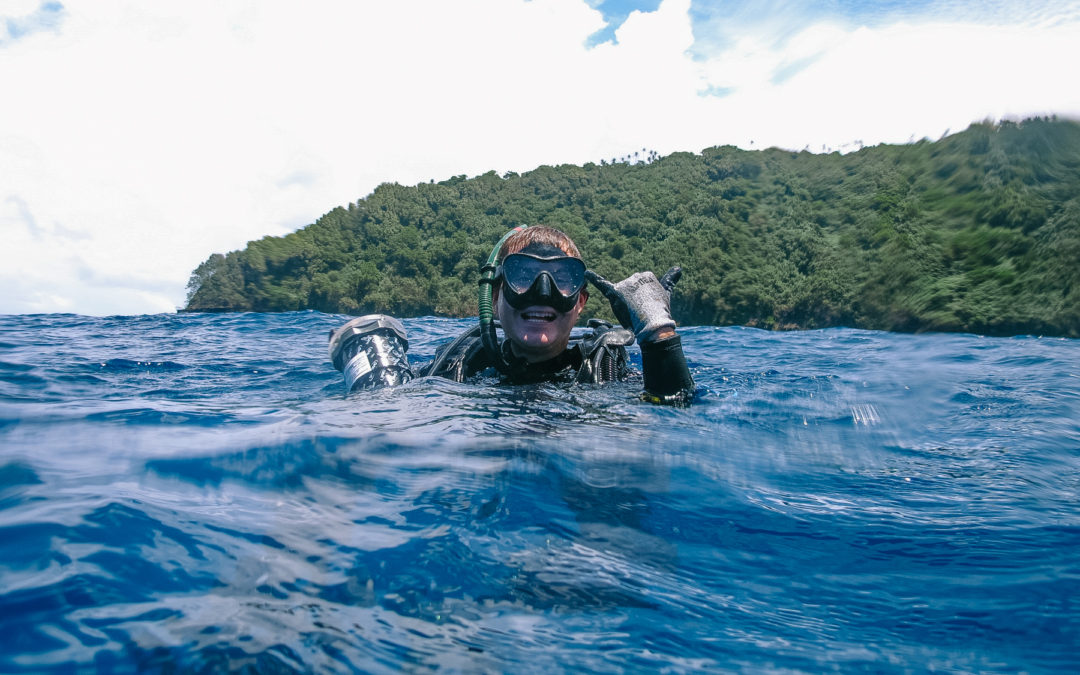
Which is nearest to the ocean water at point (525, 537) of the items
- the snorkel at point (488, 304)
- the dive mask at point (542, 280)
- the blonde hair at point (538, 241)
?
the snorkel at point (488, 304)

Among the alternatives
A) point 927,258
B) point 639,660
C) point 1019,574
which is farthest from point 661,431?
point 927,258

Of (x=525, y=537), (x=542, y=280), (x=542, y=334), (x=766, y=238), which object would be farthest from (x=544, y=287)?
(x=766, y=238)

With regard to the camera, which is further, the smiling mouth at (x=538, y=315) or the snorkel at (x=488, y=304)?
the snorkel at (x=488, y=304)

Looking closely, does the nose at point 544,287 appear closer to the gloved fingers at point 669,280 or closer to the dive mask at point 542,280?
the dive mask at point 542,280

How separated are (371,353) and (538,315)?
1.13m

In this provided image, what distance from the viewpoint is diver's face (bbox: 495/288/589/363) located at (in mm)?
3486

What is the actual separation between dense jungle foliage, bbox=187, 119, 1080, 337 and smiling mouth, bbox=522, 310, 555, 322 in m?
14.7

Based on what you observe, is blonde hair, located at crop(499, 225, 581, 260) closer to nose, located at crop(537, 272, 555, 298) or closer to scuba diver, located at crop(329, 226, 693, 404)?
scuba diver, located at crop(329, 226, 693, 404)

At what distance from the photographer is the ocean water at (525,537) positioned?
1421mm

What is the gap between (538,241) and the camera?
141 inches

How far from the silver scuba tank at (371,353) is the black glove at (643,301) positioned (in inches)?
55.6

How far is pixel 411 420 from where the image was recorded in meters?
2.93

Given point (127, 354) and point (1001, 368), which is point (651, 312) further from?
point (127, 354)

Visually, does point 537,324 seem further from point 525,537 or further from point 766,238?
point 766,238
